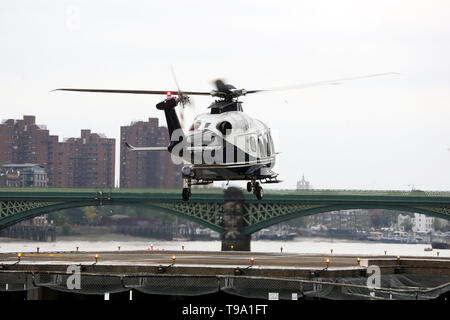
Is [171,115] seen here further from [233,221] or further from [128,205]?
[128,205]

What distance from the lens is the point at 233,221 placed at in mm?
126562

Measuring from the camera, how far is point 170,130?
47.2 m

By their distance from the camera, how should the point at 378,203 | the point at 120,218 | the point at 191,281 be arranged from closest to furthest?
1. the point at 191,281
2. the point at 378,203
3. the point at 120,218

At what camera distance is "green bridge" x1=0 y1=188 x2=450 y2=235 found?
121938 mm

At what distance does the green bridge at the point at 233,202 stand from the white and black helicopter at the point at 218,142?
2947 inches

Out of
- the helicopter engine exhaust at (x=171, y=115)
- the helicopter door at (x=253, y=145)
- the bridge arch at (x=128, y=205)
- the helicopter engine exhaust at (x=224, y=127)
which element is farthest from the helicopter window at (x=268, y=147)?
the bridge arch at (x=128, y=205)

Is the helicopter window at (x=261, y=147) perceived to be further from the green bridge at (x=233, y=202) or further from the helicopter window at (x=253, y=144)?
the green bridge at (x=233, y=202)

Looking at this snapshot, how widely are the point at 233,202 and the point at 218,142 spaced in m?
81.6

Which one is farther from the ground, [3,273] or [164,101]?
[164,101]

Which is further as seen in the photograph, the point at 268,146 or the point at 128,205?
the point at 128,205

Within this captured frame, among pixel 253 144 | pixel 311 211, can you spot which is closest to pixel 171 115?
pixel 253 144
